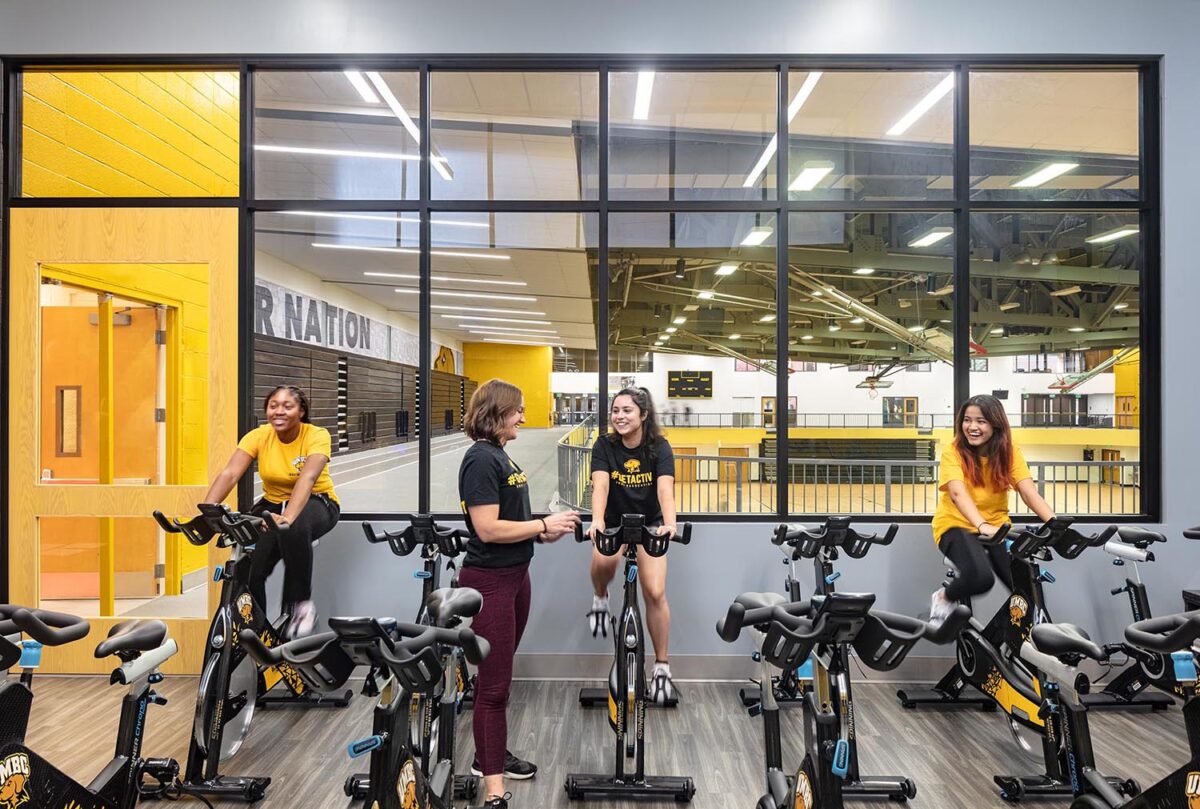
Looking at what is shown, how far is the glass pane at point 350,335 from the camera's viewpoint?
402 centimetres

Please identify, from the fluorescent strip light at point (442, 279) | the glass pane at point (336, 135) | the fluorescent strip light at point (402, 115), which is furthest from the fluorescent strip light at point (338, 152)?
the fluorescent strip light at point (442, 279)

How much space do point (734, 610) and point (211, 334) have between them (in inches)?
138

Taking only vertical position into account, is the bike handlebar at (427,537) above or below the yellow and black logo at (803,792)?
above

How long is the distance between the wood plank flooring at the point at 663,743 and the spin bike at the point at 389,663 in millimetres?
1147

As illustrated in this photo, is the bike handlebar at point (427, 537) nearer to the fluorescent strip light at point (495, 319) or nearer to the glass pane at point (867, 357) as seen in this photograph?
the fluorescent strip light at point (495, 319)

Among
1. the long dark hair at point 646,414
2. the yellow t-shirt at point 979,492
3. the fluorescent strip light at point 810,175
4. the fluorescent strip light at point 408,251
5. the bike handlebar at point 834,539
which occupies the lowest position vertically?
the bike handlebar at point 834,539

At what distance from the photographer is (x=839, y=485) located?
411 centimetres

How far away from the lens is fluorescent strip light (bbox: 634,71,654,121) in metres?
3.98

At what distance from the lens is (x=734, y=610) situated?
1678 millimetres

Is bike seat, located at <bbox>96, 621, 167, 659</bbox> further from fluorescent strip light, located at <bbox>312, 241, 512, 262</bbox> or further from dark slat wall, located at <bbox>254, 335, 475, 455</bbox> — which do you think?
fluorescent strip light, located at <bbox>312, 241, 512, 262</bbox>

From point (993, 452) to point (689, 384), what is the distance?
1671 mm

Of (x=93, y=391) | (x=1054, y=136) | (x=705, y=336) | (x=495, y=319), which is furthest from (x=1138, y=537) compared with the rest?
(x=93, y=391)

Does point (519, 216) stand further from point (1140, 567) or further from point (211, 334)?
point (1140, 567)

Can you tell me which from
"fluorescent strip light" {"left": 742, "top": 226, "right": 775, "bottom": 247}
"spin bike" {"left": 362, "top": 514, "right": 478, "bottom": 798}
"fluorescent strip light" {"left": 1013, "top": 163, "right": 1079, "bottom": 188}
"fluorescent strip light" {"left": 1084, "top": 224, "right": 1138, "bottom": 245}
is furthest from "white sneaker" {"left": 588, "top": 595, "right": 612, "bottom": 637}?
"fluorescent strip light" {"left": 1084, "top": 224, "right": 1138, "bottom": 245}
